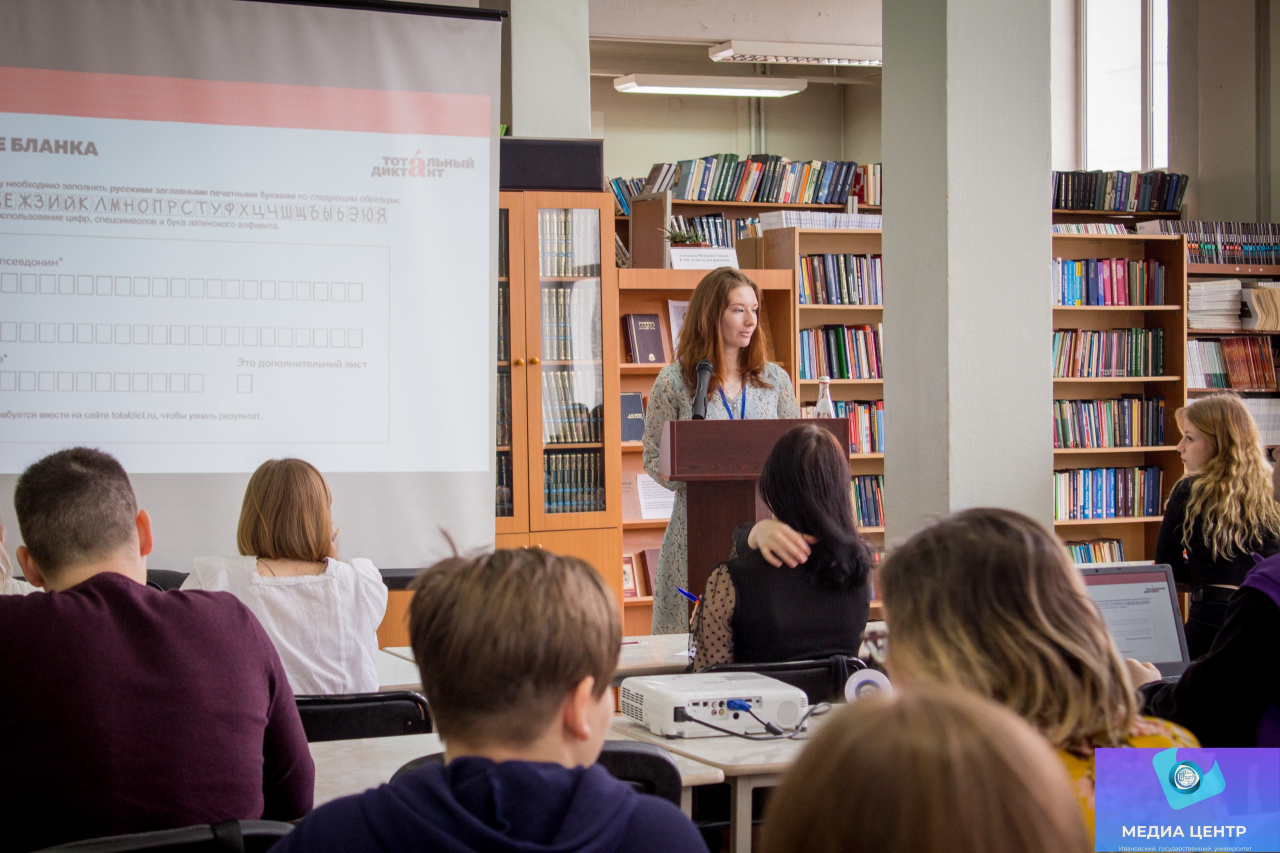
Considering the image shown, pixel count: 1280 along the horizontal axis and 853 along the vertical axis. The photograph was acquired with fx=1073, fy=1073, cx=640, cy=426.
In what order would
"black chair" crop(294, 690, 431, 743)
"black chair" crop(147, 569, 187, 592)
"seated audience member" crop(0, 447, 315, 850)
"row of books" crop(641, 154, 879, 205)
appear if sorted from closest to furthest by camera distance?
1. "seated audience member" crop(0, 447, 315, 850)
2. "black chair" crop(294, 690, 431, 743)
3. "black chair" crop(147, 569, 187, 592)
4. "row of books" crop(641, 154, 879, 205)

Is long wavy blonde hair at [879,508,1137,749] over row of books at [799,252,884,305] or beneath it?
beneath

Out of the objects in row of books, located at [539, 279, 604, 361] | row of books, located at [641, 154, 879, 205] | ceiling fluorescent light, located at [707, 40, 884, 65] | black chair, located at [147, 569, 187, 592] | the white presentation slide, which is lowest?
black chair, located at [147, 569, 187, 592]

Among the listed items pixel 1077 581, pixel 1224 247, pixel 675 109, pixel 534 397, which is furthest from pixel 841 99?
pixel 1077 581

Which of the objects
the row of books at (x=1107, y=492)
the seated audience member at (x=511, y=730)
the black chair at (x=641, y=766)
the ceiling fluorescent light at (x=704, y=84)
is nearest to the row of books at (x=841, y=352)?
the row of books at (x=1107, y=492)

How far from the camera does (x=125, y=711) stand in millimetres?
1410

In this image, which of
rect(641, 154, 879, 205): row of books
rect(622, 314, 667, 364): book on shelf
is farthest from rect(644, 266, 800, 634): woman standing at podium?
rect(641, 154, 879, 205): row of books

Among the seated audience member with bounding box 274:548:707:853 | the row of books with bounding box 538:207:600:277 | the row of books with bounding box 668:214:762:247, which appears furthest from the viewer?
the row of books with bounding box 668:214:762:247

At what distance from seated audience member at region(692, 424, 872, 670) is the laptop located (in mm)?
472

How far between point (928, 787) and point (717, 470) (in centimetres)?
242

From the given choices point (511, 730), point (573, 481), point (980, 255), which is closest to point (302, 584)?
point (511, 730)

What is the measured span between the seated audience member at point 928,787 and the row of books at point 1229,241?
613cm

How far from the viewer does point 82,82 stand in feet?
12.3

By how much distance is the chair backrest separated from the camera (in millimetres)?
2096

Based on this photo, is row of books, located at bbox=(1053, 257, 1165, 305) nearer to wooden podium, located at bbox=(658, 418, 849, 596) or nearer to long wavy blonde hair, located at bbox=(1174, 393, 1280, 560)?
long wavy blonde hair, located at bbox=(1174, 393, 1280, 560)
